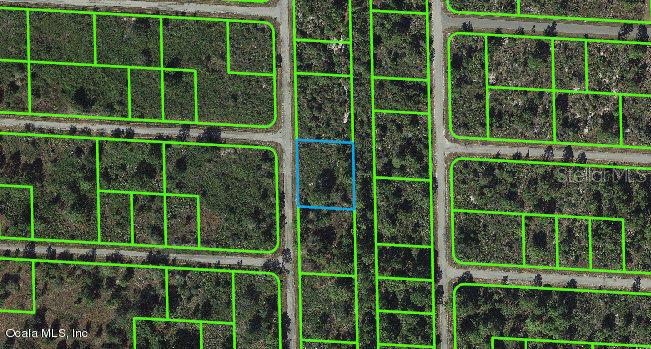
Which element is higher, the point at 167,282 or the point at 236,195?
the point at 236,195

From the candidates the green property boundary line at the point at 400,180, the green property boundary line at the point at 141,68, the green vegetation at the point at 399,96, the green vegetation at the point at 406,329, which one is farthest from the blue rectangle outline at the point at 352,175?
the green vegetation at the point at 406,329

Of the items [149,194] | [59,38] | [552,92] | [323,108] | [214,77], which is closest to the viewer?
[59,38]

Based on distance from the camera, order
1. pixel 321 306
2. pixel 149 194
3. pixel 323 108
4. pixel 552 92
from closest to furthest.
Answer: pixel 149 194, pixel 321 306, pixel 323 108, pixel 552 92

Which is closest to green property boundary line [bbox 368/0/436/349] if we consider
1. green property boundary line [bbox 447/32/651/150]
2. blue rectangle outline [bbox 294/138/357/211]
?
blue rectangle outline [bbox 294/138/357/211]

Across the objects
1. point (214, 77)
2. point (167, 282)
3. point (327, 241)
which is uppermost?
point (214, 77)

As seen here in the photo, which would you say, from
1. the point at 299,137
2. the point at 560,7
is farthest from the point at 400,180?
the point at 560,7

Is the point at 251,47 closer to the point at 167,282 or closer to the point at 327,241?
the point at 327,241
